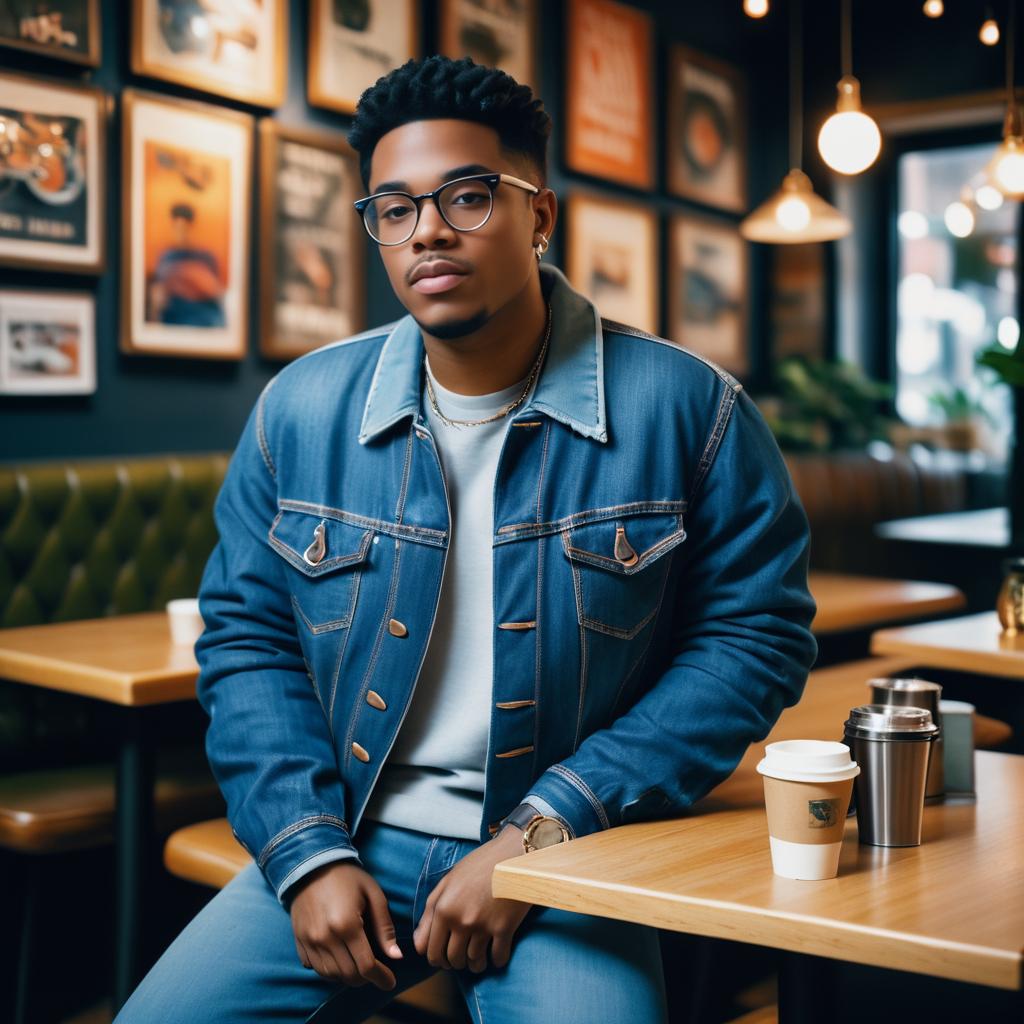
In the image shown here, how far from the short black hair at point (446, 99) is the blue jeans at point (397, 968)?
882 millimetres

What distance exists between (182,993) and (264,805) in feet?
0.76

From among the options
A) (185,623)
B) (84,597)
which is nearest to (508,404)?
(185,623)

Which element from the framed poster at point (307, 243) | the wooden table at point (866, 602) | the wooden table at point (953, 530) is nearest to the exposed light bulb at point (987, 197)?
the wooden table at point (953, 530)

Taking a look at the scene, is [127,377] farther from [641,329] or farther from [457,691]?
[457,691]

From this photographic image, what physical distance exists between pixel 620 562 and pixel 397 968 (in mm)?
554

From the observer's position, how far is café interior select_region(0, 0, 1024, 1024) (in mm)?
1596

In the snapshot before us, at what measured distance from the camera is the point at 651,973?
5.03 feet

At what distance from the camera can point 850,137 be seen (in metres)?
3.33

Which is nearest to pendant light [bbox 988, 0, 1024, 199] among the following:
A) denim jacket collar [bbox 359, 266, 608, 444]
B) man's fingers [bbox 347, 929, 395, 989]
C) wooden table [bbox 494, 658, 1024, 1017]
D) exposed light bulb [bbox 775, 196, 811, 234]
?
exposed light bulb [bbox 775, 196, 811, 234]

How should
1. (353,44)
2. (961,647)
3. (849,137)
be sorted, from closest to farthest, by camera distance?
1. (961,647)
2. (849,137)
3. (353,44)

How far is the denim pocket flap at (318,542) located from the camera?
1.77 metres

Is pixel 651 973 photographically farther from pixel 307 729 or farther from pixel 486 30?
pixel 486 30

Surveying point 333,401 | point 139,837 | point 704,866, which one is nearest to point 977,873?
point 704,866

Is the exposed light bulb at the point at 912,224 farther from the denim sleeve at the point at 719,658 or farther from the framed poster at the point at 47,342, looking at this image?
the denim sleeve at the point at 719,658
